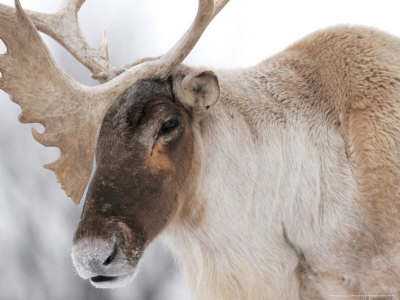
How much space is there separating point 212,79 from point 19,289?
652cm

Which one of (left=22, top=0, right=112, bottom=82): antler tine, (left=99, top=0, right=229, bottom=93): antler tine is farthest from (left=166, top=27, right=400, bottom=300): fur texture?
(left=22, top=0, right=112, bottom=82): antler tine

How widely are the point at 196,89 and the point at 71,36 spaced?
125 cm

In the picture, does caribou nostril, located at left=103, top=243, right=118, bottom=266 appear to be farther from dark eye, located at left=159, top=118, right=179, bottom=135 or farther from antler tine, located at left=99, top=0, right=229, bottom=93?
antler tine, located at left=99, top=0, right=229, bottom=93

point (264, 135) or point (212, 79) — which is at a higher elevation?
point (212, 79)

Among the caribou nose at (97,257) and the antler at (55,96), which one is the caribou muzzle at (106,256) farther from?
the antler at (55,96)

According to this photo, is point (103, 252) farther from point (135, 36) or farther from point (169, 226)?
point (135, 36)

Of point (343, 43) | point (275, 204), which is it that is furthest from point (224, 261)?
point (343, 43)

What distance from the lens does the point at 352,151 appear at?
3574 mm

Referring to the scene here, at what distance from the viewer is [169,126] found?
335 centimetres

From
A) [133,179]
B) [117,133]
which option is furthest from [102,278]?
[117,133]

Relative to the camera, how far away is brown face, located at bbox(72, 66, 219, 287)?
2922mm

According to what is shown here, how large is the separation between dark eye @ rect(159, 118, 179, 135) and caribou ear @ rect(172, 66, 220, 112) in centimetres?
20

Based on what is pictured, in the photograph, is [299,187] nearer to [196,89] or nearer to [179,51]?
[196,89]

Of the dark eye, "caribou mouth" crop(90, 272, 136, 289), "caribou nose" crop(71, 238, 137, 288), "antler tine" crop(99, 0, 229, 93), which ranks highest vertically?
"antler tine" crop(99, 0, 229, 93)
